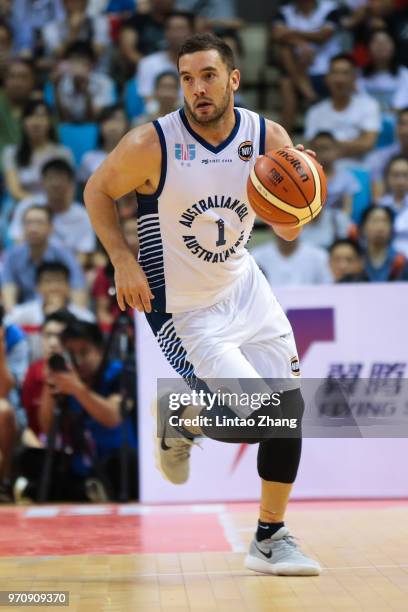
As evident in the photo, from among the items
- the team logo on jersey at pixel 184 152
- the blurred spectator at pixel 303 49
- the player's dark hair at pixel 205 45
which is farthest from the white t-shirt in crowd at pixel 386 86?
the team logo on jersey at pixel 184 152

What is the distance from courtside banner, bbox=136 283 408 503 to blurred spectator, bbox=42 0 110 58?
631 centimetres

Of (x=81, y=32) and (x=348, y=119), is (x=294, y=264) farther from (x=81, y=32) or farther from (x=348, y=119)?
(x=81, y=32)

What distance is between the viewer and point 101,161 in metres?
10.9

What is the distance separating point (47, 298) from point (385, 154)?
4.45 m

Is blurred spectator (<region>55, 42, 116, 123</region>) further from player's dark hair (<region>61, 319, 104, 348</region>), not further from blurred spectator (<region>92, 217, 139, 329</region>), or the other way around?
player's dark hair (<region>61, 319, 104, 348</region>)

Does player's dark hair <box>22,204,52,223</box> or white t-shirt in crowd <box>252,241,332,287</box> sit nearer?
white t-shirt in crowd <box>252,241,332,287</box>

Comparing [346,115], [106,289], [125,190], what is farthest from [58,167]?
[125,190]

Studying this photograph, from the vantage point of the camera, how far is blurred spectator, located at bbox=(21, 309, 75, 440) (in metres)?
8.52

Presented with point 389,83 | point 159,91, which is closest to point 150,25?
point 159,91

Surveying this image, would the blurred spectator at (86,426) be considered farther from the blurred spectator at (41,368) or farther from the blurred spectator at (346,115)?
the blurred spectator at (346,115)

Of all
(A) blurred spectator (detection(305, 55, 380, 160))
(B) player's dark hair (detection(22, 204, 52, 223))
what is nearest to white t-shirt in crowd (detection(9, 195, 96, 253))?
(B) player's dark hair (detection(22, 204, 52, 223))

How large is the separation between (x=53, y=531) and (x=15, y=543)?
51cm

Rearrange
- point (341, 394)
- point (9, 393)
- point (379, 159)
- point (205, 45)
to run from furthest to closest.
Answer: point (379, 159), point (9, 393), point (341, 394), point (205, 45)

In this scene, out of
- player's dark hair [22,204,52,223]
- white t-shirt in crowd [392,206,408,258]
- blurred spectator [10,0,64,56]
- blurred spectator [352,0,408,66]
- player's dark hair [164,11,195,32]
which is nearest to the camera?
player's dark hair [22,204,52,223]
